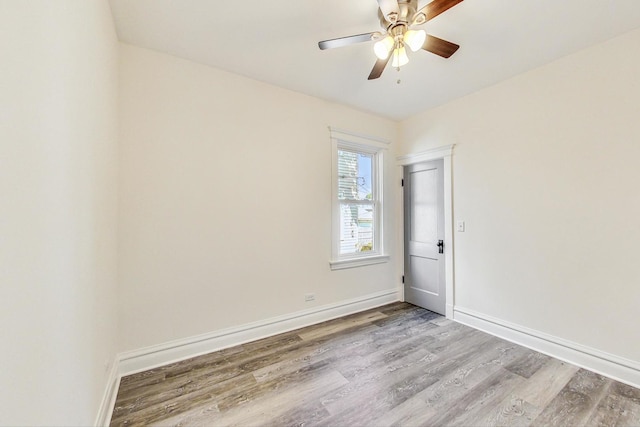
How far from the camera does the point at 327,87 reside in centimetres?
293

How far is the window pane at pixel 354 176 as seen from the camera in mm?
3529

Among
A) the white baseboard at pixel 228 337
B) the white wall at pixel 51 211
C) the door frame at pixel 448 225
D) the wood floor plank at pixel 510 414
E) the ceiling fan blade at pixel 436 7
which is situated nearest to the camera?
the white wall at pixel 51 211

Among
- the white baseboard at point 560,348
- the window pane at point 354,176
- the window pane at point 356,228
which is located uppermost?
the window pane at point 354,176

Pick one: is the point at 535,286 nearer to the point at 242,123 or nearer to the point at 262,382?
the point at 262,382

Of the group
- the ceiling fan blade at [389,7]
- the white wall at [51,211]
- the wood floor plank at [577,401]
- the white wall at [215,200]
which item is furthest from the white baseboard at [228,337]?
the ceiling fan blade at [389,7]

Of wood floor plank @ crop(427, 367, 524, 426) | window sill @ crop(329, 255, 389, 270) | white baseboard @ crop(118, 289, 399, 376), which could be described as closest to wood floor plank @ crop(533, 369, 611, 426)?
wood floor plank @ crop(427, 367, 524, 426)

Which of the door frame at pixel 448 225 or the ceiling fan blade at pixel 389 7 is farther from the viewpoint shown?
the door frame at pixel 448 225

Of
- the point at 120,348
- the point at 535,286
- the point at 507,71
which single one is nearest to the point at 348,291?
the point at 535,286

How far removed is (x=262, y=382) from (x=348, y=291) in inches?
64.9

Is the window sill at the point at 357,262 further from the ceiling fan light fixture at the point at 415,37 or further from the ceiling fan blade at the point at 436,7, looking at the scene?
the ceiling fan blade at the point at 436,7

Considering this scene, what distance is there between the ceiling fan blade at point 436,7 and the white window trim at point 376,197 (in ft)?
5.83

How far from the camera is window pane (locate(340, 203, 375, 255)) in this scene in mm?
3523

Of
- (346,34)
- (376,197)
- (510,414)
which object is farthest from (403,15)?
(510,414)

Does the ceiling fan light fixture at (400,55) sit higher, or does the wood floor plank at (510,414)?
the ceiling fan light fixture at (400,55)
